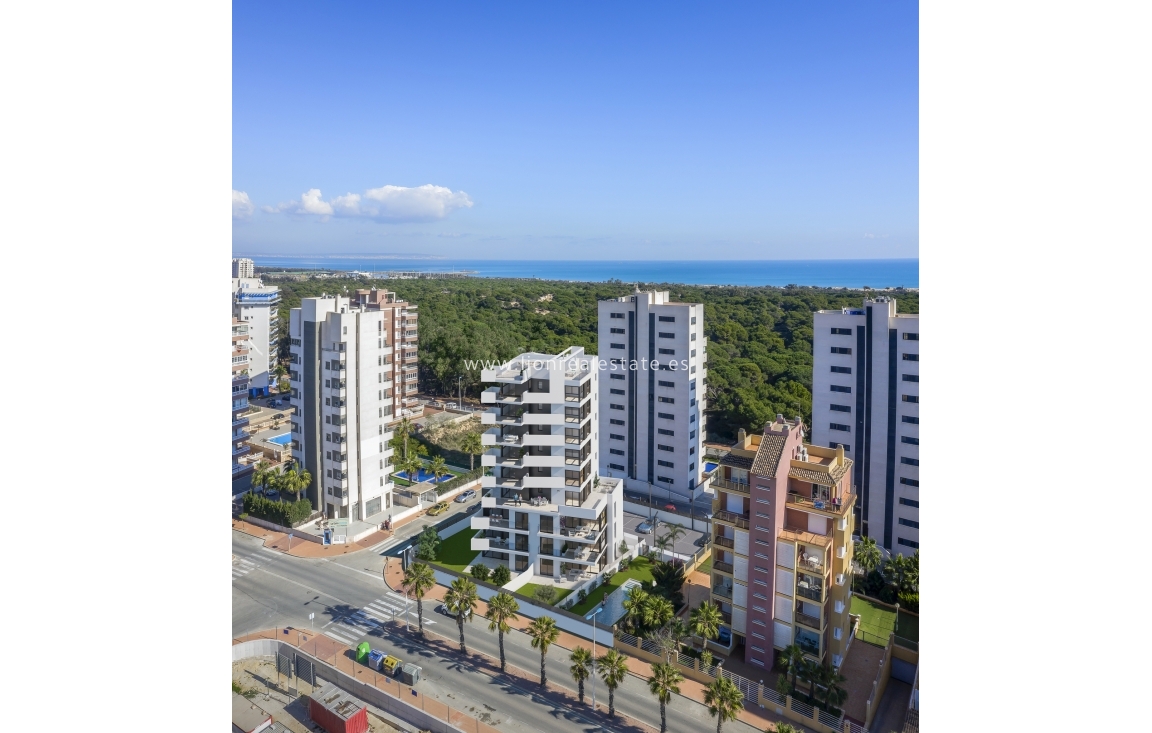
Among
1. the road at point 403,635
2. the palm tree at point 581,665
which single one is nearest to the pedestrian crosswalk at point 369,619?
the road at point 403,635

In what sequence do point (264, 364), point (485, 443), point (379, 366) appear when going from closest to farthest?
1. point (485, 443)
2. point (379, 366)
3. point (264, 364)

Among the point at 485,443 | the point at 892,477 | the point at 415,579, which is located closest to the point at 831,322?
the point at 892,477

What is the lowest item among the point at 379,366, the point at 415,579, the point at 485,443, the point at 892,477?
the point at 415,579

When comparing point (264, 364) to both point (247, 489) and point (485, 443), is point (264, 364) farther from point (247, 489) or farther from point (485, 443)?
point (485, 443)

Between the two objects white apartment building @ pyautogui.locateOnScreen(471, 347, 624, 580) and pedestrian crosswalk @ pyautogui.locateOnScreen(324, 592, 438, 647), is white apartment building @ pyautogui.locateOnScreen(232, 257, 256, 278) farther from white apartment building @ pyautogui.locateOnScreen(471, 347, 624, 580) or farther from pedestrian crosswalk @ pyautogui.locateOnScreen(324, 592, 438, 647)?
pedestrian crosswalk @ pyautogui.locateOnScreen(324, 592, 438, 647)

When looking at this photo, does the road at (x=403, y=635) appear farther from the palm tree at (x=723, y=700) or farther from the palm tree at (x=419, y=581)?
the palm tree at (x=723, y=700)

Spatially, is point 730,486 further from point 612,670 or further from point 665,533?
point 665,533
